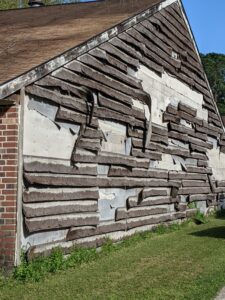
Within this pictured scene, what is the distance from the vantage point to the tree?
98.1 m

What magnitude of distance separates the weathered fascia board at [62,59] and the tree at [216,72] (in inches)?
3422

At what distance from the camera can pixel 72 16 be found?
12.7 metres

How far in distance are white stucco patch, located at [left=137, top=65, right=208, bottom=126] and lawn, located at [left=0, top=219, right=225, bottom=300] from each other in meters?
3.55

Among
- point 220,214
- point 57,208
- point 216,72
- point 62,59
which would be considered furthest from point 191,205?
point 216,72

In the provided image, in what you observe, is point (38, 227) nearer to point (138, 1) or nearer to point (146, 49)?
point (146, 49)

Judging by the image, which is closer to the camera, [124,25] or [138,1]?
[124,25]

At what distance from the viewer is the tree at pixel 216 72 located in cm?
9812

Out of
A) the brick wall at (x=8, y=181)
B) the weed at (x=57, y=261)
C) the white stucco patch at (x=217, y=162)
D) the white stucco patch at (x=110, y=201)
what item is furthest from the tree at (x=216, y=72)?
the brick wall at (x=8, y=181)

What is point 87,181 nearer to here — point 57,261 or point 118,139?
point 118,139

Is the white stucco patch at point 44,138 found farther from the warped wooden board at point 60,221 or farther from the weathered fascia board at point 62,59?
the warped wooden board at point 60,221

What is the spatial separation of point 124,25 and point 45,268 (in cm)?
527

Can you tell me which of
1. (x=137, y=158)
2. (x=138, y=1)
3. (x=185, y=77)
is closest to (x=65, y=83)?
(x=137, y=158)

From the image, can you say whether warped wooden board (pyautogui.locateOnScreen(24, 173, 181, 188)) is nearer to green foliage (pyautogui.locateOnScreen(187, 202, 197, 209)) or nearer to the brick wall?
the brick wall

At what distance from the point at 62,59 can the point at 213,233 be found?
7.14 meters
